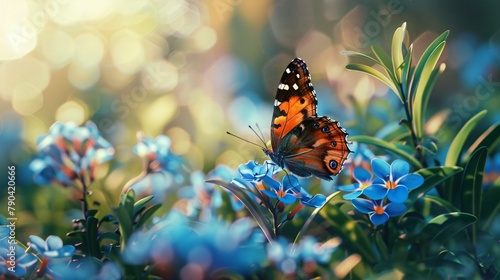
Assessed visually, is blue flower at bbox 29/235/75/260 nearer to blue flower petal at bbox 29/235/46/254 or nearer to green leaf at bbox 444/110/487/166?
blue flower petal at bbox 29/235/46/254

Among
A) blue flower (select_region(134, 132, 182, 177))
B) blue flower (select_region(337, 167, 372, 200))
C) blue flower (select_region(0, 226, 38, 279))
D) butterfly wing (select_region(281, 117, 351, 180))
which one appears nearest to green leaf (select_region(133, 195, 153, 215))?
blue flower (select_region(134, 132, 182, 177))

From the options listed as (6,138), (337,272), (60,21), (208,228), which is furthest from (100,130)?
(337,272)

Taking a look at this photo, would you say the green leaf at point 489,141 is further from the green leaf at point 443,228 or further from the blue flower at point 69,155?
the blue flower at point 69,155

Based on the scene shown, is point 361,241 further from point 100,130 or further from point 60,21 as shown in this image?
point 60,21

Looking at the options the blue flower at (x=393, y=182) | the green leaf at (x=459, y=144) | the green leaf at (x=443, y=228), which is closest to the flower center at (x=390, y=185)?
the blue flower at (x=393, y=182)

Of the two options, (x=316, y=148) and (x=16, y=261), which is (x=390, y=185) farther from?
(x=16, y=261)

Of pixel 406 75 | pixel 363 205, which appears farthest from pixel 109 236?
pixel 406 75
